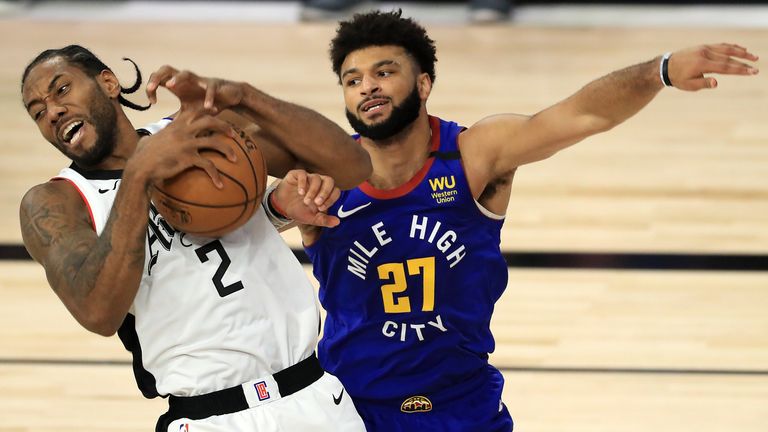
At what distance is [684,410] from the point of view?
554 cm

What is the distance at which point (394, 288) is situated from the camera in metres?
4.27

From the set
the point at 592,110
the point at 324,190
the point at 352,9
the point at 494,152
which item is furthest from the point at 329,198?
the point at 352,9

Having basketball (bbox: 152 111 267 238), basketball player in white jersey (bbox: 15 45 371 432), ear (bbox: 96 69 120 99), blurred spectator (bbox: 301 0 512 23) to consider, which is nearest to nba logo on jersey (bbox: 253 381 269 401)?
basketball player in white jersey (bbox: 15 45 371 432)

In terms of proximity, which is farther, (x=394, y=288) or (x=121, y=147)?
(x=394, y=288)

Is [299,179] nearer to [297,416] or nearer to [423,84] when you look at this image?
[297,416]

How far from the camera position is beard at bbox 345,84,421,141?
420cm

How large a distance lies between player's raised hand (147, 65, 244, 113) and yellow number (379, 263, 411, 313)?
3.59 feet

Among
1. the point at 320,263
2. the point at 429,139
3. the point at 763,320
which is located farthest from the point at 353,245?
the point at 763,320

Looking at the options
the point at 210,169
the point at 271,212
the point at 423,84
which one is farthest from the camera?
the point at 423,84

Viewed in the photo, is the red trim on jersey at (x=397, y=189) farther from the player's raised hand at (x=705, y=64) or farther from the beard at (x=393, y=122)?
the player's raised hand at (x=705, y=64)

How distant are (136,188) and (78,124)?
51cm

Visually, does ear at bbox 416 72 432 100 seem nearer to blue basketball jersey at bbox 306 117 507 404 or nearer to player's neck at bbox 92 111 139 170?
blue basketball jersey at bbox 306 117 507 404

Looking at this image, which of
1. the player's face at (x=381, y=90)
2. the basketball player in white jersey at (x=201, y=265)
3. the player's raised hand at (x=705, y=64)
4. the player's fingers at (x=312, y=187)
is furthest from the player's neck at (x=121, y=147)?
the player's raised hand at (x=705, y=64)

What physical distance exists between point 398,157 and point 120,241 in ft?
4.87
